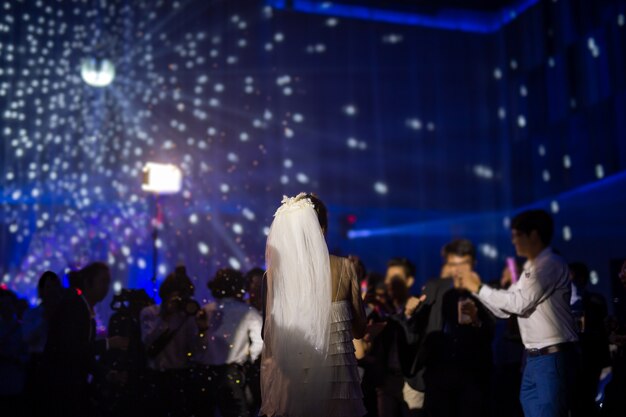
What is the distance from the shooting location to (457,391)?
12.2 feet

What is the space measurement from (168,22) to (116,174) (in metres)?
1.95

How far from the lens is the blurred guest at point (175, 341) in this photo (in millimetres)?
4262

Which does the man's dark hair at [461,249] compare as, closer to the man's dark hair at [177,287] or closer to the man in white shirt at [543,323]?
the man in white shirt at [543,323]

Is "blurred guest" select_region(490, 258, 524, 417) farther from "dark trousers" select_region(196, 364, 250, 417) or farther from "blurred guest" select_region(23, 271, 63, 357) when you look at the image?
"blurred guest" select_region(23, 271, 63, 357)

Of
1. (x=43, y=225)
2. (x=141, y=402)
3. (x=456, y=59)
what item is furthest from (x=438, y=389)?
(x=456, y=59)

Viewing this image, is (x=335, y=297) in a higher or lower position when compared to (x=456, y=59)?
lower

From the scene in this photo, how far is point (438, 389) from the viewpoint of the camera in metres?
3.74

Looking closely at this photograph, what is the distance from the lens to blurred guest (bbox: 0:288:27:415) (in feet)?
13.7

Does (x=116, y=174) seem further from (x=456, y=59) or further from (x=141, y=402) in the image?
(x=456, y=59)

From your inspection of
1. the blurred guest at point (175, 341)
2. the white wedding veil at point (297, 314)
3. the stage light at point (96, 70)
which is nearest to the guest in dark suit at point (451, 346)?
the white wedding veil at point (297, 314)

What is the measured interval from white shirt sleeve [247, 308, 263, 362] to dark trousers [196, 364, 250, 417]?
0.13 meters

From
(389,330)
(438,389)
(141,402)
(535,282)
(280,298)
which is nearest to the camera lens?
(280,298)

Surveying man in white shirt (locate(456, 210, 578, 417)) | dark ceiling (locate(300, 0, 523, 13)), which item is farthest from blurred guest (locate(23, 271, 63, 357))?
dark ceiling (locate(300, 0, 523, 13))

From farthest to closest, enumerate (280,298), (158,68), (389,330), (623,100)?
1. (158,68)
2. (623,100)
3. (389,330)
4. (280,298)
